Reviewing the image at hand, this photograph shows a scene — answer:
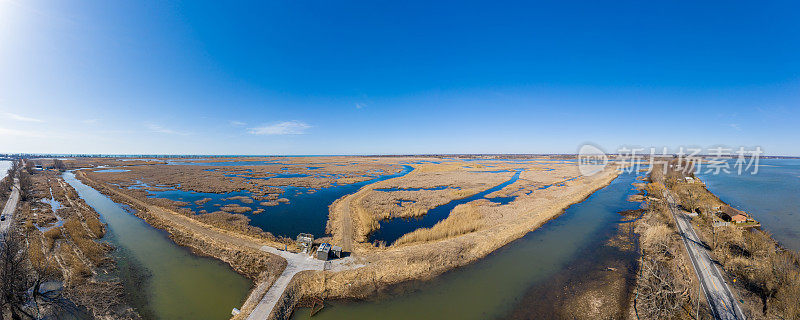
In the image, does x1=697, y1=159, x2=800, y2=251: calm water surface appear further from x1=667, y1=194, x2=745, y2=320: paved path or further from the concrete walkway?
the concrete walkway

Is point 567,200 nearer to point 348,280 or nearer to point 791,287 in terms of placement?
point 791,287

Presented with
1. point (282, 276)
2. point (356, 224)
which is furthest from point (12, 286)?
point (356, 224)

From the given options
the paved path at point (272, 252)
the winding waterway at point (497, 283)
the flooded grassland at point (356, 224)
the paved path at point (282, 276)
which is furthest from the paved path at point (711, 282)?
the paved path at point (282, 276)

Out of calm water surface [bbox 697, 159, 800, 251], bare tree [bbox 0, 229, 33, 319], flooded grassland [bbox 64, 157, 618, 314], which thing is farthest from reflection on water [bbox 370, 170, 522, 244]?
calm water surface [bbox 697, 159, 800, 251]

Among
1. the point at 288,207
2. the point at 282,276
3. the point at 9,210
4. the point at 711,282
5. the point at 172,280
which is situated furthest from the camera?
the point at 288,207

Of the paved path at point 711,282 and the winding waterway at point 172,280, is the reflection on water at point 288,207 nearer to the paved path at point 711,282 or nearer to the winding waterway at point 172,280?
the winding waterway at point 172,280

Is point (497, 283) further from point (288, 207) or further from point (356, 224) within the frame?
point (288, 207)
